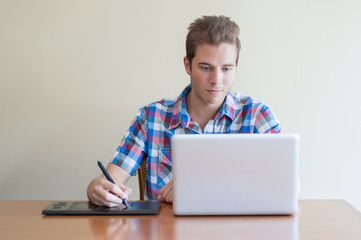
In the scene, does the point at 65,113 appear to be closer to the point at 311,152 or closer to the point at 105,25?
the point at 105,25

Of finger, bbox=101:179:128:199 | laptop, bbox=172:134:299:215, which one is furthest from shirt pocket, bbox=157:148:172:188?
laptop, bbox=172:134:299:215

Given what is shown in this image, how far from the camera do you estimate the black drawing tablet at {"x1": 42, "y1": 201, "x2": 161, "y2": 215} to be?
1.23 metres

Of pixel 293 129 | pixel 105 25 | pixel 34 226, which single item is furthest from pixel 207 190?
pixel 105 25

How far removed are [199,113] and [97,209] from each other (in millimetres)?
666

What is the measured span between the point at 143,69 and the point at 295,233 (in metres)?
1.47

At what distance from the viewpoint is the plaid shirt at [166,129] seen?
5.75 ft

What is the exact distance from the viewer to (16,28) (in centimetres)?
236

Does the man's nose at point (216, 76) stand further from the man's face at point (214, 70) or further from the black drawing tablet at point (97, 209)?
the black drawing tablet at point (97, 209)

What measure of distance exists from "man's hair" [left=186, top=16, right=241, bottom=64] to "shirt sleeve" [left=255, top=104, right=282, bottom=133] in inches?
10.4

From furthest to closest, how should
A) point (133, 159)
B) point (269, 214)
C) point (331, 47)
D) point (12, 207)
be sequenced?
point (331, 47) < point (133, 159) < point (12, 207) < point (269, 214)

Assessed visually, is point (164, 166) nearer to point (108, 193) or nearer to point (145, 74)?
point (108, 193)

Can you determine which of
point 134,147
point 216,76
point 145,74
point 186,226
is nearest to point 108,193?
point 186,226

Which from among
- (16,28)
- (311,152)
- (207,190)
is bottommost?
(311,152)

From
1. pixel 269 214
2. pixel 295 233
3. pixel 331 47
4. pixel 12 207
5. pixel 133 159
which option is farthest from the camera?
pixel 331 47
